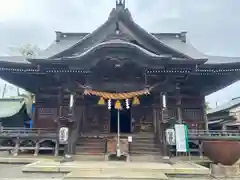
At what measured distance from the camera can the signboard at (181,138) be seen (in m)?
8.07

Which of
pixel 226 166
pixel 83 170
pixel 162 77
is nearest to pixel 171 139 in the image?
pixel 226 166

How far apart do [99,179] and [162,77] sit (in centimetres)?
511

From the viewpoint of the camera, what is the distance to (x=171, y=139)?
8219mm

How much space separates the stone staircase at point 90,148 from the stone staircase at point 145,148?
128cm

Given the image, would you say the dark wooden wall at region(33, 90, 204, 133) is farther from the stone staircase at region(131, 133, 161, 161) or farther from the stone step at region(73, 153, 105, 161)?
the stone step at region(73, 153, 105, 161)

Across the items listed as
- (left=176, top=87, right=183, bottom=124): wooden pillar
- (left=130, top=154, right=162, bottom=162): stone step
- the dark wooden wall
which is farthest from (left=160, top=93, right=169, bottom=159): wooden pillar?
(left=176, top=87, right=183, bottom=124): wooden pillar

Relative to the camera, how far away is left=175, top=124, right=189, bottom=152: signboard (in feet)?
26.5

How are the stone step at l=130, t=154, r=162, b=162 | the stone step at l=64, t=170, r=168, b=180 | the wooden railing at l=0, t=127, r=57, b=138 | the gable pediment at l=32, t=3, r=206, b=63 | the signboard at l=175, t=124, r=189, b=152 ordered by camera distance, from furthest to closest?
the gable pediment at l=32, t=3, r=206, b=63 < the wooden railing at l=0, t=127, r=57, b=138 < the stone step at l=130, t=154, r=162, b=162 < the signboard at l=175, t=124, r=189, b=152 < the stone step at l=64, t=170, r=168, b=180

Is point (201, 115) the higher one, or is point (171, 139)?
point (201, 115)

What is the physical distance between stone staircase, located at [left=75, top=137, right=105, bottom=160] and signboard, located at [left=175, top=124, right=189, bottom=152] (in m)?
2.90

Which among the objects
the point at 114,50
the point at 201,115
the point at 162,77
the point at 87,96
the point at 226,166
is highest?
the point at 114,50

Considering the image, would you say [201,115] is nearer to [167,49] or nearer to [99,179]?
[167,49]

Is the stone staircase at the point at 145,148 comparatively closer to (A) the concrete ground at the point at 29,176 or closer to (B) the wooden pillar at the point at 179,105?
(B) the wooden pillar at the point at 179,105

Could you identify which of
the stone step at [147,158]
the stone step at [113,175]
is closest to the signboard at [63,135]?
the stone step at [113,175]
